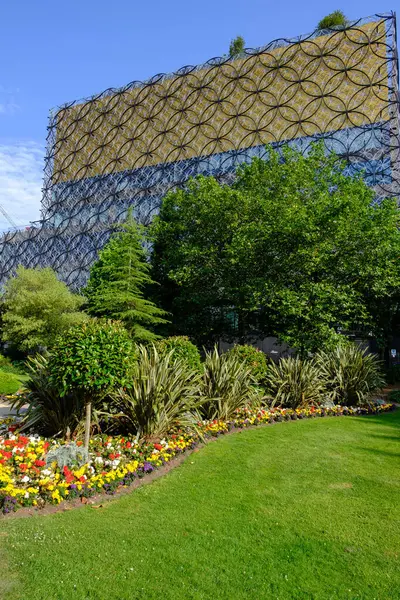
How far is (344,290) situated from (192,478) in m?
10.0

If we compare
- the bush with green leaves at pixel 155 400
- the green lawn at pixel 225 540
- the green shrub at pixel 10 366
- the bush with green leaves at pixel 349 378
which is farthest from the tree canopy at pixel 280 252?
the green shrub at pixel 10 366

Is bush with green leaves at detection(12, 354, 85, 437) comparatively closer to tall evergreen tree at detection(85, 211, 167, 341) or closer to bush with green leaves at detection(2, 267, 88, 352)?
tall evergreen tree at detection(85, 211, 167, 341)

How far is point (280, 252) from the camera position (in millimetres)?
14141

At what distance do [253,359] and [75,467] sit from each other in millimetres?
6494

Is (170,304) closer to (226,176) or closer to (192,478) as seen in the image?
(192,478)

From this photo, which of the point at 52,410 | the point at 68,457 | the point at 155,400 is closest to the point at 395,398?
the point at 155,400

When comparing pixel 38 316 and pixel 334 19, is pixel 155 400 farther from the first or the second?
pixel 334 19

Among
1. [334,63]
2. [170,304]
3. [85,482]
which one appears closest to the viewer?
[85,482]

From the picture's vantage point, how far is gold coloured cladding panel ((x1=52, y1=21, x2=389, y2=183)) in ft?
113

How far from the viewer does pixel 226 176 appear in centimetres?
3741

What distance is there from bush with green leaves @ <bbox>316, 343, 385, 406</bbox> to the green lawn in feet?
18.3

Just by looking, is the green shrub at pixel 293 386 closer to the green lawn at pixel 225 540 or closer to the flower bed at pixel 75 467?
the flower bed at pixel 75 467

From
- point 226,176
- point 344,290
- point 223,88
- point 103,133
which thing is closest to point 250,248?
point 344,290

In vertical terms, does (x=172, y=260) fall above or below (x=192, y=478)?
above
